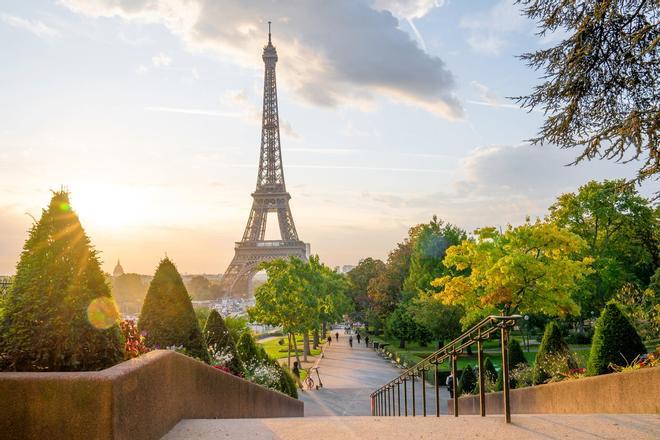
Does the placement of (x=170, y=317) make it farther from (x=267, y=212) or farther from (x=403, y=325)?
(x=267, y=212)

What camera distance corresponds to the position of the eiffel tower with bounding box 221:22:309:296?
8431 cm

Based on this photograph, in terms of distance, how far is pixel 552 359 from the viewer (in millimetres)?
12500

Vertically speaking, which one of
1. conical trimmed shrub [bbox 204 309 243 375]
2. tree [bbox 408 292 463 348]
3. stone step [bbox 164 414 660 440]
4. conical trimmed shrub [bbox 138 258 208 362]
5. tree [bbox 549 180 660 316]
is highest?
tree [bbox 549 180 660 316]

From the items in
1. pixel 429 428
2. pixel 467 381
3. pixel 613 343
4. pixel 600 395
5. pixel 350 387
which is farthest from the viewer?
pixel 350 387

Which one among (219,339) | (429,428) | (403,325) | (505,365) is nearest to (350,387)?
(219,339)

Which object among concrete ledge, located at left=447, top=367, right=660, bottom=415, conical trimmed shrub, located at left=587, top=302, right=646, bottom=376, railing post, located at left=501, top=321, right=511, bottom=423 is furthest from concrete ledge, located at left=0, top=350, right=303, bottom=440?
conical trimmed shrub, located at left=587, top=302, right=646, bottom=376

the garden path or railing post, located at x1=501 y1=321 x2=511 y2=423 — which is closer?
railing post, located at x1=501 y1=321 x2=511 y2=423

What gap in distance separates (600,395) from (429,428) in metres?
3.64

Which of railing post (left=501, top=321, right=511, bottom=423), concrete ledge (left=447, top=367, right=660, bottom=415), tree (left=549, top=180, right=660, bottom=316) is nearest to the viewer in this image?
railing post (left=501, top=321, right=511, bottom=423)

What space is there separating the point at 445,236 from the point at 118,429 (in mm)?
46036

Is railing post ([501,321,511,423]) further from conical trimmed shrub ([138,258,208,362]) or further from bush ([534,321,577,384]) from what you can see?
bush ([534,321,577,384])

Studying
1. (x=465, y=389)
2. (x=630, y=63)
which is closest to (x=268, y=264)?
(x=465, y=389)

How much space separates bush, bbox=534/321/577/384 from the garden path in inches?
396

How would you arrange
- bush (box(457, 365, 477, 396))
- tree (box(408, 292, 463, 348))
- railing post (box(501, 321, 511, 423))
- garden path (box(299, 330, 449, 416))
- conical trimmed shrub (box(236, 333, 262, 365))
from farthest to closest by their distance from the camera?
1. tree (box(408, 292, 463, 348))
2. garden path (box(299, 330, 449, 416))
3. bush (box(457, 365, 477, 396))
4. conical trimmed shrub (box(236, 333, 262, 365))
5. railing post (box(501, 321, 511, 423))
